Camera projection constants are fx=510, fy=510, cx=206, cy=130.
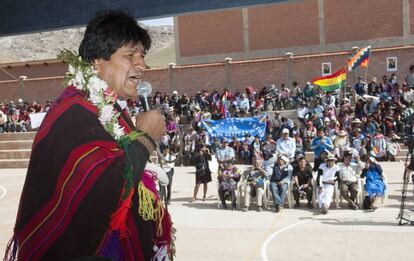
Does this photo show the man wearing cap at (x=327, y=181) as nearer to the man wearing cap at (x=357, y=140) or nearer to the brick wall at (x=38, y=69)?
the man wearing cap at (x=357, y=140)

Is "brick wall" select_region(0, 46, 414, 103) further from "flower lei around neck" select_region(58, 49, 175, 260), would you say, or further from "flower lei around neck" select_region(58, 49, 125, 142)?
"flower lei around neck" select_region(58, 49, 125, 142)

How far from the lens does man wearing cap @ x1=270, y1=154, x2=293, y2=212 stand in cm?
1166

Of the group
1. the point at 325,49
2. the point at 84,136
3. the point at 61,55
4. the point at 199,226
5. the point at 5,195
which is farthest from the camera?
the point at 325,49

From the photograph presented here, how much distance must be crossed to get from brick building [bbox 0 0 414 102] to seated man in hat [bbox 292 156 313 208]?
16.2 meters

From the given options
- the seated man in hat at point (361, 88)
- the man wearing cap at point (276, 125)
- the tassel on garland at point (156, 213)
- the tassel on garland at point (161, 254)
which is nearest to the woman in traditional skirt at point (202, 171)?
the man wearing cap at point (276, 125)

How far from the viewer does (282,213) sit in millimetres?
11195

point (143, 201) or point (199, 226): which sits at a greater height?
point (143, 201)

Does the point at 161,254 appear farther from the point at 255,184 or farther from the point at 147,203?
the point at 255,184

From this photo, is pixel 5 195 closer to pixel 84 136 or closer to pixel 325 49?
pixel 84 136

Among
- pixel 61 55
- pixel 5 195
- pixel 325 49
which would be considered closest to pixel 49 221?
pixel 61 55

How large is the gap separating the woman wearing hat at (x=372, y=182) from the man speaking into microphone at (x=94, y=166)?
9.59m

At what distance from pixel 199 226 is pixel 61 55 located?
8039mm

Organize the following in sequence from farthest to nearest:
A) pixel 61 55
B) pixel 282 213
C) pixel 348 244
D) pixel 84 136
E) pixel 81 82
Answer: pixel 282 213 < pixel 348 244 < pixel 61 55 < pixel 81 82 < pixel 84 136

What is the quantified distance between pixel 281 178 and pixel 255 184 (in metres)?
0.63
